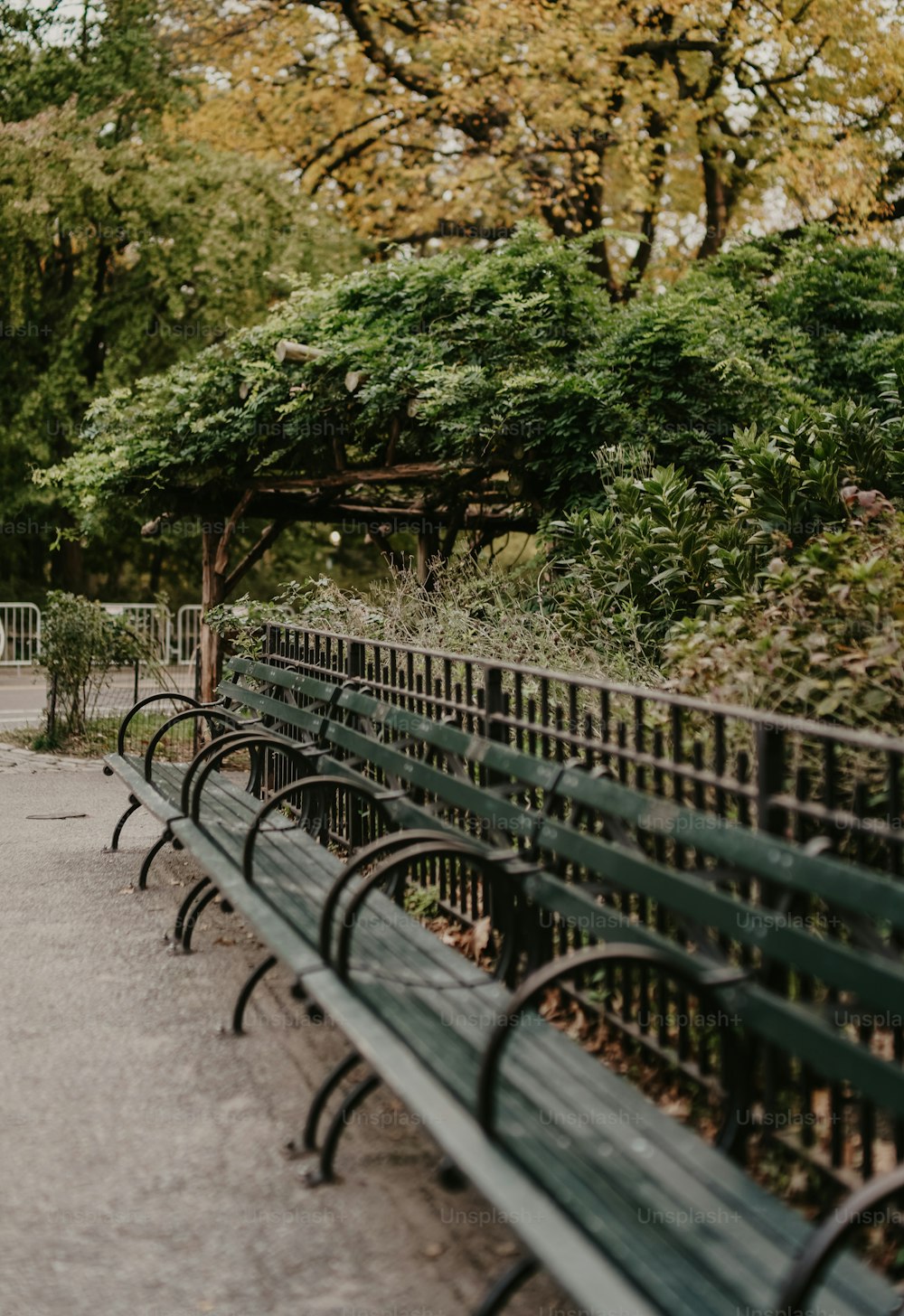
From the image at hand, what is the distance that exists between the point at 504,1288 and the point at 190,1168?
116 centimetres

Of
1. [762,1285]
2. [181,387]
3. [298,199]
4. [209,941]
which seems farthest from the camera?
[298,199]

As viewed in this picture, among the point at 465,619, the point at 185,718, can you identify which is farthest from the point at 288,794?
the point at 465,619

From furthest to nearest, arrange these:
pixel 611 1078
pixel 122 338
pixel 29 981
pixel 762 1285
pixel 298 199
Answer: pixel 122 338, pixel 298 199, pixel 29 981, pixel 611 1078, pixel 762 1285

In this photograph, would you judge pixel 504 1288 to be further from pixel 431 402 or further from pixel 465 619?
pixel 431 402

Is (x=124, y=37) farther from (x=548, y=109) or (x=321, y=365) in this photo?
(x=321, y=365)

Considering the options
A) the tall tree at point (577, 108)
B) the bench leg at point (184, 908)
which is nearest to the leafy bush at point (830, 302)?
the tall tree at point (577, 108)

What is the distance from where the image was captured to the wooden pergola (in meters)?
11.2

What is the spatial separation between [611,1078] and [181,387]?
10.1 metres

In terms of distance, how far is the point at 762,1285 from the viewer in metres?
2.08

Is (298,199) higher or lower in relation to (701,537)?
higher

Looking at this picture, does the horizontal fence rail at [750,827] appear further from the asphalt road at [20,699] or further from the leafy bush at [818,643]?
the asphalt road at [20,699]

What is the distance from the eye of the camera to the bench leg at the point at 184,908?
16.8 ft

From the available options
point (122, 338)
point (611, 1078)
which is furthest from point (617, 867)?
point (122, 338)

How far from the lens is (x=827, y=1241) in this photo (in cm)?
188
